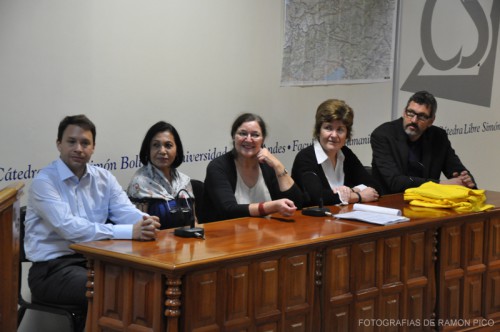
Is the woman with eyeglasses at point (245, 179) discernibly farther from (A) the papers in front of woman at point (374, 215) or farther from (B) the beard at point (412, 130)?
(B) the beard at point (412, 130)

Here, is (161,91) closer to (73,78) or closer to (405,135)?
(73,78)

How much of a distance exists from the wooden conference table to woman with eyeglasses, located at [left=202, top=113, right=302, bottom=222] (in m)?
0.24

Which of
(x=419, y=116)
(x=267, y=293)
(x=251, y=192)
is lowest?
(x=267, y=293)

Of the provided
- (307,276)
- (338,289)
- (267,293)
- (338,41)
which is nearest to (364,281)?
(338,289)

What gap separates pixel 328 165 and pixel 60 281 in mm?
1958

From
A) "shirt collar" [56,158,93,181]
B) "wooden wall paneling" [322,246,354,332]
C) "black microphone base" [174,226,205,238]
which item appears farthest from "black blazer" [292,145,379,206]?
"shirt collar" [56,158,93,181]

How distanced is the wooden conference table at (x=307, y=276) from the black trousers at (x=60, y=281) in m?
0.38

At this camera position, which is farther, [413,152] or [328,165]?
[413,152]

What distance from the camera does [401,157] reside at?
5438 mm

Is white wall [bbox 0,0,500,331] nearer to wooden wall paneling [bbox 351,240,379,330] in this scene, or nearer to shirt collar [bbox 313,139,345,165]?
shirt collar [bbox 313,139,345,165]

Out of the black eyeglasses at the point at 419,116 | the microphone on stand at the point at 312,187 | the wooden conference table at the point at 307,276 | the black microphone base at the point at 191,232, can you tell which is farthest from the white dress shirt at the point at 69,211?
the black eyeglasses at the point at 419,116

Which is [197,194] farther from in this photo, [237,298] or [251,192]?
[237,298]

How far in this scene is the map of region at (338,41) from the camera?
18.9ft

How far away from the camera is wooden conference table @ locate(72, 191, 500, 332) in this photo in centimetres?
323
